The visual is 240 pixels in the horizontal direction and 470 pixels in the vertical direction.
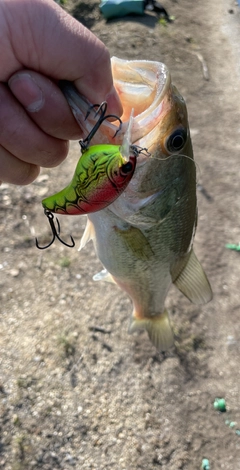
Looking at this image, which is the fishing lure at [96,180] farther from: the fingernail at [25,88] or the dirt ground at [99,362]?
the dirt ground at [99,362]

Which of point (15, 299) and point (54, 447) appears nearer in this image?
point (54, 447)

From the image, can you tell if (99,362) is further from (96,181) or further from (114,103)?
(96,181)

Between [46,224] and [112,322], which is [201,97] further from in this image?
[112,322]

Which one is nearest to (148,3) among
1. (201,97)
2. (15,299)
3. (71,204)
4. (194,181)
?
(201,97)

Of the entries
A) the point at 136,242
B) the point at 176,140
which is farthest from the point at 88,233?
the point at 176,140

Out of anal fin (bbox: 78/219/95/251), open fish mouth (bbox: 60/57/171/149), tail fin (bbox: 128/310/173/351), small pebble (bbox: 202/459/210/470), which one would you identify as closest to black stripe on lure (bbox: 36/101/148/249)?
open fish mouth (bbox: 60/57/171/149)

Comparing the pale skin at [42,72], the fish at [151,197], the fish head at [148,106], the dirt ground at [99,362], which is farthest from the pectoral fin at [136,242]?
the dirt ground at [99,362]

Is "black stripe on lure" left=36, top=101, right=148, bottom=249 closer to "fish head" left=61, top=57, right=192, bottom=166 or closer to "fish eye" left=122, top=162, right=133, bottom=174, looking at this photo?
"fish eye" left=122, top=162, right=133, bottom=174
